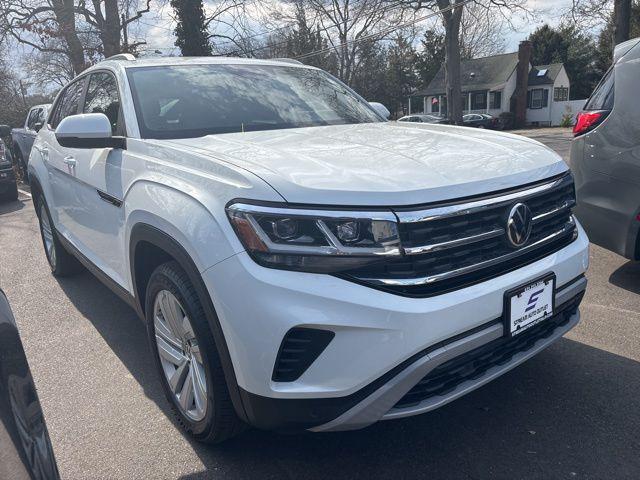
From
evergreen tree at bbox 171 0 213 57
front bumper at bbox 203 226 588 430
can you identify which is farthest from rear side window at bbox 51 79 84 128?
evergreen tree at bbox 171 0 213 57

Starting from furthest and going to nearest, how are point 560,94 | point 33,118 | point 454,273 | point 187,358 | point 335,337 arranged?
1. point 560,94
2. point 33,118
3. point 187,358
4. point 454,273
5. point 335,337

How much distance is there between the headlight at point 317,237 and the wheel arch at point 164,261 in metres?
0.32

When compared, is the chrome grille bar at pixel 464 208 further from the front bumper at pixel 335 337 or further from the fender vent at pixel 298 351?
the fender vent at pixel 298 351

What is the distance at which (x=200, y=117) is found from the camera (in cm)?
321

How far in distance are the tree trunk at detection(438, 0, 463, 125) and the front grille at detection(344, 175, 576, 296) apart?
25.1 m

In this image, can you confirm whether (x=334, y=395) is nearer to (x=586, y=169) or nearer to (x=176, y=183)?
(x=176, y=183)

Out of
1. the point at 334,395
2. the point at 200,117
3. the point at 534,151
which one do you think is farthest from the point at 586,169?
the point at 334,395

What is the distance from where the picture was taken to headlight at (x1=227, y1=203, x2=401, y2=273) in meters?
1.97

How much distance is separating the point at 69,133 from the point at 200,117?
71 centimetres

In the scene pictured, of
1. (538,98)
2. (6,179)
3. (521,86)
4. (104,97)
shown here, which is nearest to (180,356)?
(104,97)

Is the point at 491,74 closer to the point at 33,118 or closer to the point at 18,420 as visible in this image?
the point at 33,118

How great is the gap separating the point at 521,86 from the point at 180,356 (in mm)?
48781

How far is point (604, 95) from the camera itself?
421 centimetres

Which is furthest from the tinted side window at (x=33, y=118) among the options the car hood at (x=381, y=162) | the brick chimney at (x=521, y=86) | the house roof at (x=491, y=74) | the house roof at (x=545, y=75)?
the house roof at (x=545, y=75)
